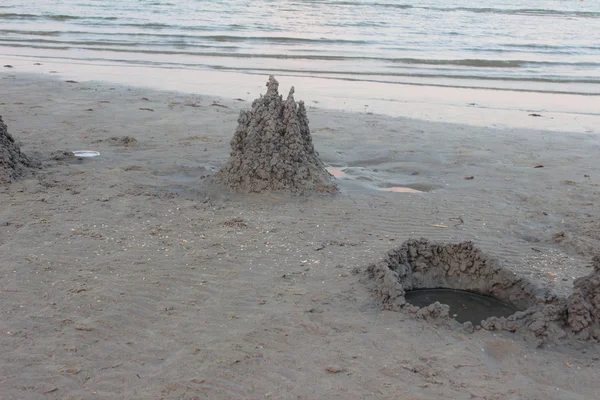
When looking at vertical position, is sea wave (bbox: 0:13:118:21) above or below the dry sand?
above

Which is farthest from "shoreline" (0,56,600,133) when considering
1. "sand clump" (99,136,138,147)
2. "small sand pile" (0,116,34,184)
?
"small sand pile" (0,116,34,184)

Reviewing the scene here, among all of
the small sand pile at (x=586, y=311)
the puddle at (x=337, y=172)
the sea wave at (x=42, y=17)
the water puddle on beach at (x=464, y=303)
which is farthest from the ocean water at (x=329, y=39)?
the small sand pile at (x=586, y=311)

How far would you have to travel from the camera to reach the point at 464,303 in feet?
14.3

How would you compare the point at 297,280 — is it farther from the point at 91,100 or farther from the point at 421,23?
the point at 421,23

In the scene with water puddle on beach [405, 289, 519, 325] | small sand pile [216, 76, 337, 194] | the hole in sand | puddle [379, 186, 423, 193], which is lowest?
water puddle on beach [405, 289, 519, 325]

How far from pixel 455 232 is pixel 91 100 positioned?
704cm

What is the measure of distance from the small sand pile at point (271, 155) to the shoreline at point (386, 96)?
4.33 meters

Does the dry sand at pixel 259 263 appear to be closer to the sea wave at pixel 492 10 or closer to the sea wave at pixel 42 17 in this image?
the sea wave at pixel 42 17

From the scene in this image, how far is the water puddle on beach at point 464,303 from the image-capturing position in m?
4.20

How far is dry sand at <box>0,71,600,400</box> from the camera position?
3299 mm

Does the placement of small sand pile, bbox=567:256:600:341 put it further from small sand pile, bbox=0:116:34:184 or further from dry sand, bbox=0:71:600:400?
small sand pile, bbox=0:116:34:184

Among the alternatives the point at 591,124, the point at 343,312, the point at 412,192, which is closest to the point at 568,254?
the point at 412,192

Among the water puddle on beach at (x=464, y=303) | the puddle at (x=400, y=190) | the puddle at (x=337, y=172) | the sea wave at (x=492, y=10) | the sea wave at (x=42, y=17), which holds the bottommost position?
the water puddle on beach at (x=464, y=303)

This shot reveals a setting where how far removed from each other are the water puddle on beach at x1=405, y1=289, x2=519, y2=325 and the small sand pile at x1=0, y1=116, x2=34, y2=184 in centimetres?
402
